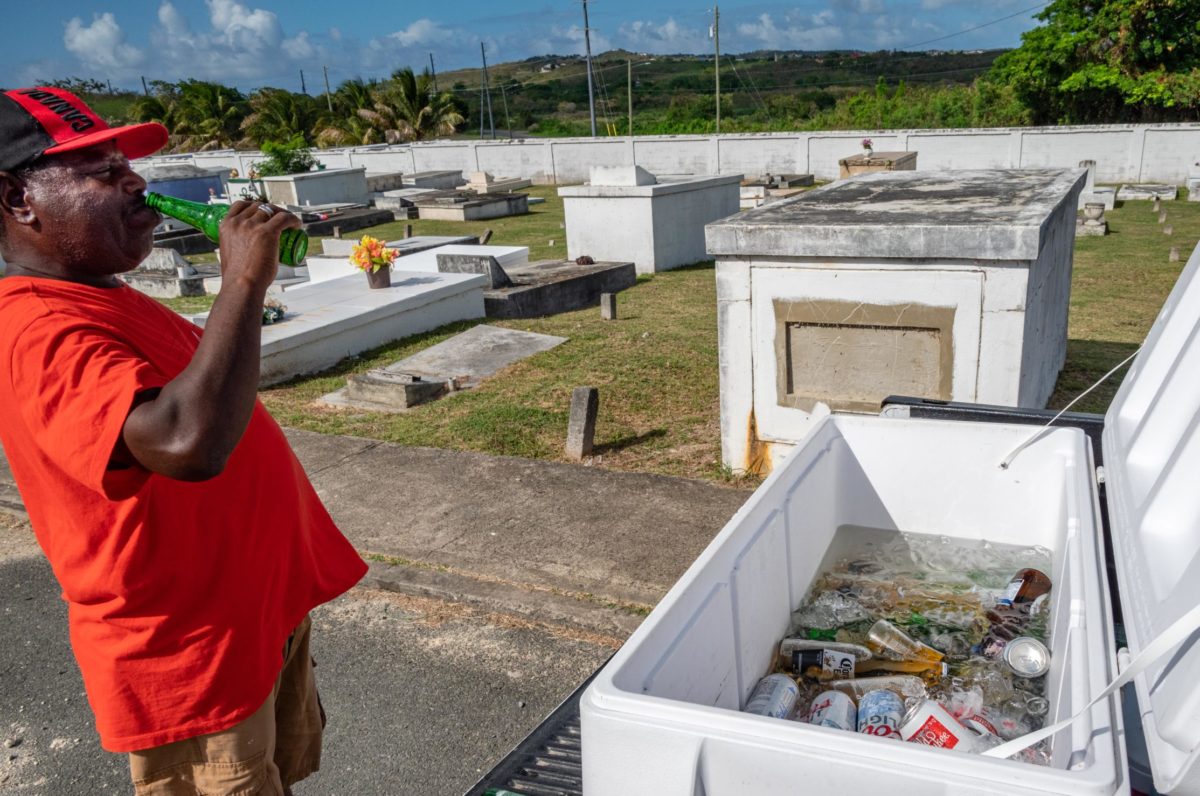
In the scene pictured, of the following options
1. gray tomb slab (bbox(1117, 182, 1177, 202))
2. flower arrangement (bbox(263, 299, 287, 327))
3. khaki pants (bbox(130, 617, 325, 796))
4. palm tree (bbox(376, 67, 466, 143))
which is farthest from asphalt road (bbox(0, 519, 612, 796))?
palm tree (bbox(376, 67, 466, 143))

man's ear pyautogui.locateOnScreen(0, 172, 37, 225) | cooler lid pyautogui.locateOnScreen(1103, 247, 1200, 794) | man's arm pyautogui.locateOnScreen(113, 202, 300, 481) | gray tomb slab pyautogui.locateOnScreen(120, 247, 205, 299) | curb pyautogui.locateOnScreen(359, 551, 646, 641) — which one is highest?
man's ear pyautogui.locateOnScreen(0, 172, 37, 225)

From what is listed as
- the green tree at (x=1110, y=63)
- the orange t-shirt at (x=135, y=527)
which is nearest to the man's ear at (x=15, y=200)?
the orange t-shirt at (x=135, y=527)

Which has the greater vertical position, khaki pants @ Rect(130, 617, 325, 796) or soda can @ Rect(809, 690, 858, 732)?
soda can @ Rect(809, 690, 858, 732)

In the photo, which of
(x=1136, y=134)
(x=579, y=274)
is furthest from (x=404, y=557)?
(x=1136, y=134)

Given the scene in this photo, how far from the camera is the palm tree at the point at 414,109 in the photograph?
3919 cm

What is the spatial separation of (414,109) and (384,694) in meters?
39.1

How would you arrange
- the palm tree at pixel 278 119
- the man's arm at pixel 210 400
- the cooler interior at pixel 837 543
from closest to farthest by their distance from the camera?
the cooler interior at pixel 837 543
the man's arm at pixel 210 400
the palm tree at pixel 278 119

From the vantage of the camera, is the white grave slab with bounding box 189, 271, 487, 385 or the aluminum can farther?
the white grave slab with bounding box 189, 271, 487, 385

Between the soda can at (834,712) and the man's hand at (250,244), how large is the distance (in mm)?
1307

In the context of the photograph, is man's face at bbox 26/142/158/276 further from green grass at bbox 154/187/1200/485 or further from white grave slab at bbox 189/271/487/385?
white grave slab at bbox 189/271/487/385

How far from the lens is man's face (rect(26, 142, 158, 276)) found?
167cm

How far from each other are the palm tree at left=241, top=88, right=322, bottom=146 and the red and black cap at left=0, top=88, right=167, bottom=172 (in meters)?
41.6

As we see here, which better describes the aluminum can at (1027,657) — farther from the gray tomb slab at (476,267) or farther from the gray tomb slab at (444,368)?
the gray tomb slab at (476,267)

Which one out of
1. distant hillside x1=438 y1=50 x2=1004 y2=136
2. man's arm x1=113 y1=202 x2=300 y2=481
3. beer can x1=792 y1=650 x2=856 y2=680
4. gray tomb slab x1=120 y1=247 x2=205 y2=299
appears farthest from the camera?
distant hillside x1=438 y1=50 x2=1004 y2=136
